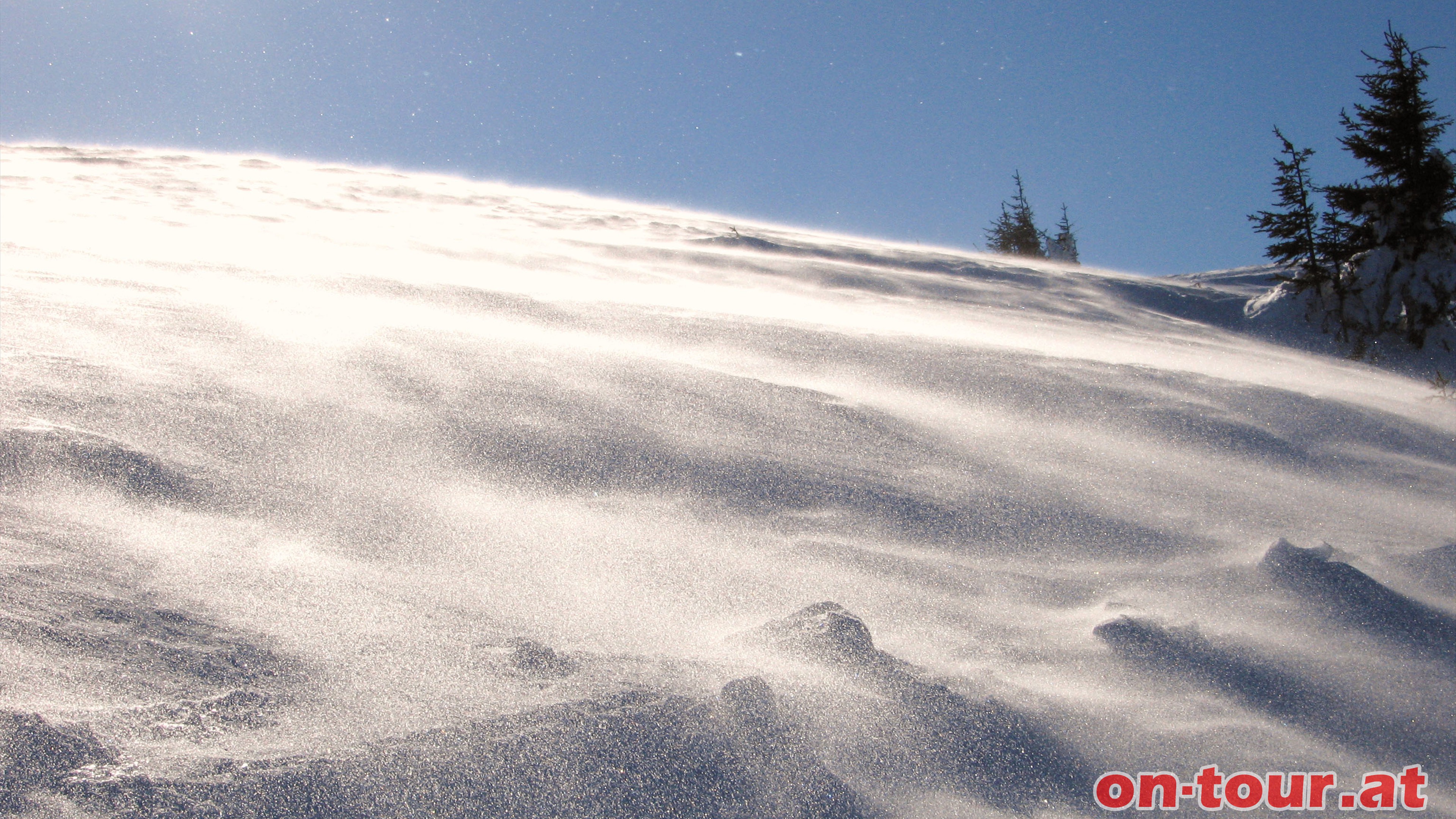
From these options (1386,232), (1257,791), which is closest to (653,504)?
(1257,791)

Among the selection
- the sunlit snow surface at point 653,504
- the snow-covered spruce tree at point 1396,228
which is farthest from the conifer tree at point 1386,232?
the sunlit snow surface at point 653,504

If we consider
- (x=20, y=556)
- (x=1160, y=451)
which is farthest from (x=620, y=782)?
(x=1160, y=451)

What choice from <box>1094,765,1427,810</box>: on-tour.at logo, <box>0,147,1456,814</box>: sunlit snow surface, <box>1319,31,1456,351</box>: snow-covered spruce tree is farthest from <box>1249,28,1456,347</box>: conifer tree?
<box>1094,765,1427,810</box>: on-tour.at logo

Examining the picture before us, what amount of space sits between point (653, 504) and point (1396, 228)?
7740 millimetres

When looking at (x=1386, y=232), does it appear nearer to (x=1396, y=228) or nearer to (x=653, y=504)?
(x=1396, y=228)

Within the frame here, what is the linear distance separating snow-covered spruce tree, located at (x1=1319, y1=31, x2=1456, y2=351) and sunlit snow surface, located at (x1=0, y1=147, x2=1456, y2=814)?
3647 millimetres

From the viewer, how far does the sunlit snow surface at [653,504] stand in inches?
48.3

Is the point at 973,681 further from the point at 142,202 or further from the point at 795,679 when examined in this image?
the point at 142,202

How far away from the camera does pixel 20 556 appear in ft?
4.23

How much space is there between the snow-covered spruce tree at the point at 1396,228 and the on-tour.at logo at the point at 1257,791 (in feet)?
21.0

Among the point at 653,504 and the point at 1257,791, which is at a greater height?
the point at 653,504

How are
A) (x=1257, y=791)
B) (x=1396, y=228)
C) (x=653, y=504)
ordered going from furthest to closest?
(x=1396, y=228) → (x=653, y=504) → (x=1257, y=791)

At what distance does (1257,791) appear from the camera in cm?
117

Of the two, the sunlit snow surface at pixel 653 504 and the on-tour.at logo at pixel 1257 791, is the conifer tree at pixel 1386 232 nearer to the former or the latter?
the sunlit snow surface at pixel 653 504
